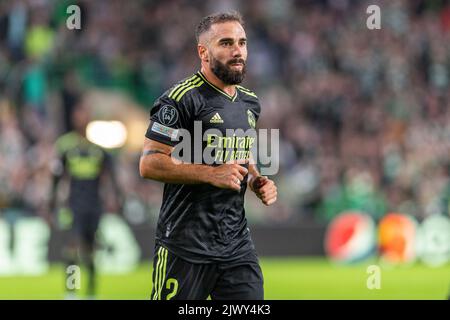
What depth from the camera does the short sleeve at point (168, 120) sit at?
21.2 ft

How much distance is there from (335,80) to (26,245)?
7736 mm

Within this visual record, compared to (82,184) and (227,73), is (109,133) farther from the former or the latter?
(227,73)

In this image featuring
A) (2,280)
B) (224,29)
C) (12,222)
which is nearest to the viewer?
(224,29)

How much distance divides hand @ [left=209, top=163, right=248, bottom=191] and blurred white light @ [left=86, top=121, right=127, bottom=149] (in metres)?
11.7

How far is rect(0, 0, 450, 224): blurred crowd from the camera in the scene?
717 inches

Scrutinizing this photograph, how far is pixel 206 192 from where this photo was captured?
661 centimetres

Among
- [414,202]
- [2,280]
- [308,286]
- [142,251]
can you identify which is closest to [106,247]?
[142,251]

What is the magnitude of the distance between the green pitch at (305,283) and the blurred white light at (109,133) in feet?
8.83

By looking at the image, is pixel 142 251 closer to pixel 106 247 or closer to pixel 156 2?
pixel 106 247

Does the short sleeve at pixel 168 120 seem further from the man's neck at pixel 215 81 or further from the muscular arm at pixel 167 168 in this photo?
the man's neck at pixel 215 81

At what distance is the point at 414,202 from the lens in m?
18.7

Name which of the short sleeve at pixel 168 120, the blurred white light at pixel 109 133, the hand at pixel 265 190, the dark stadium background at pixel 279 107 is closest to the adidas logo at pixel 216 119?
the short sleeve at pixel 168 120

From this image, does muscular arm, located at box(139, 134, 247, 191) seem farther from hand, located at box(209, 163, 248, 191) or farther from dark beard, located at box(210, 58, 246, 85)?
dark beard, located at box(210, 58, 246, 85)

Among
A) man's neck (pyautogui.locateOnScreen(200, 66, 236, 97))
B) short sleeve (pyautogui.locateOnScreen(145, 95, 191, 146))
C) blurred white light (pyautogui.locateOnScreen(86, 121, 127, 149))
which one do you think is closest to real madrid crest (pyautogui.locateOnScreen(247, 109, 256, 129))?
man's neck (pyautogui.locateOnScreen(200, 66, 236, 97))
